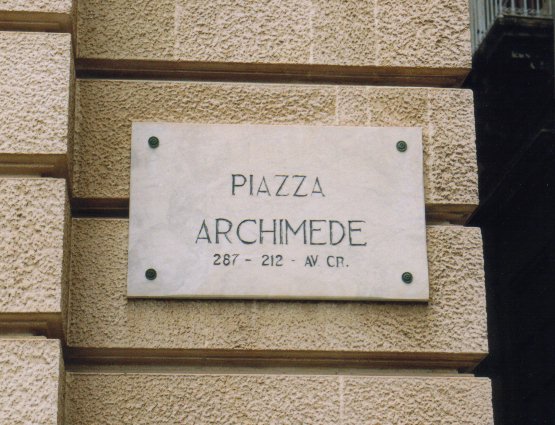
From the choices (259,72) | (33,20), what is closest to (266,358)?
(259,72)

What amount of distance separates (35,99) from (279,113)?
873 mm

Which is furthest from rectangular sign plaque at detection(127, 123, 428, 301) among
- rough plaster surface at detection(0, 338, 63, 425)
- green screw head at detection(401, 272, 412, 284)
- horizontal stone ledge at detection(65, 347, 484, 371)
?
rough plaster surface at detection(0, 338, 63, 425)

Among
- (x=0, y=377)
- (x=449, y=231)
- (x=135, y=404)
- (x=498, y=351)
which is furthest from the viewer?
(x=498, y=351)

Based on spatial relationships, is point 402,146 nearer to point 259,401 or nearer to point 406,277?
point 406,277

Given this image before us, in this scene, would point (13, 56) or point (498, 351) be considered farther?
point (498, 351)

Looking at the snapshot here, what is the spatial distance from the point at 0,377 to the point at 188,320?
0.67m

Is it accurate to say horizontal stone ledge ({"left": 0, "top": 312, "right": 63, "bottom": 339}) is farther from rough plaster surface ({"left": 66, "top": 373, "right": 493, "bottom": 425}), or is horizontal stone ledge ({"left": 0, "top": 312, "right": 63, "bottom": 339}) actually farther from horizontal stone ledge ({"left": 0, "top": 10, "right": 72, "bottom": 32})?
horizontal stone ledge ({"left": 0, "top": 10, "right": 72, "bottom": 32})

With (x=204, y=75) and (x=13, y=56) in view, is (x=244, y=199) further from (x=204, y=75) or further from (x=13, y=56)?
(x=13, y=56)

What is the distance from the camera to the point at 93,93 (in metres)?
4.34

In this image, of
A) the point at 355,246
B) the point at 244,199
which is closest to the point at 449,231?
the point at 355,246

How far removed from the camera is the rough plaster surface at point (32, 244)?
3.85m

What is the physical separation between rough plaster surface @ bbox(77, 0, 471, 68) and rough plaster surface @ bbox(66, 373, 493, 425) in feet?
3.84

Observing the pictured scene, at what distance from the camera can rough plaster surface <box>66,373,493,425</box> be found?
157 inches

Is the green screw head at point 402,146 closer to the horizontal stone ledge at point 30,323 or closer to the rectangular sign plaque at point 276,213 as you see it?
the rectangular sign plaque at point 276,213
